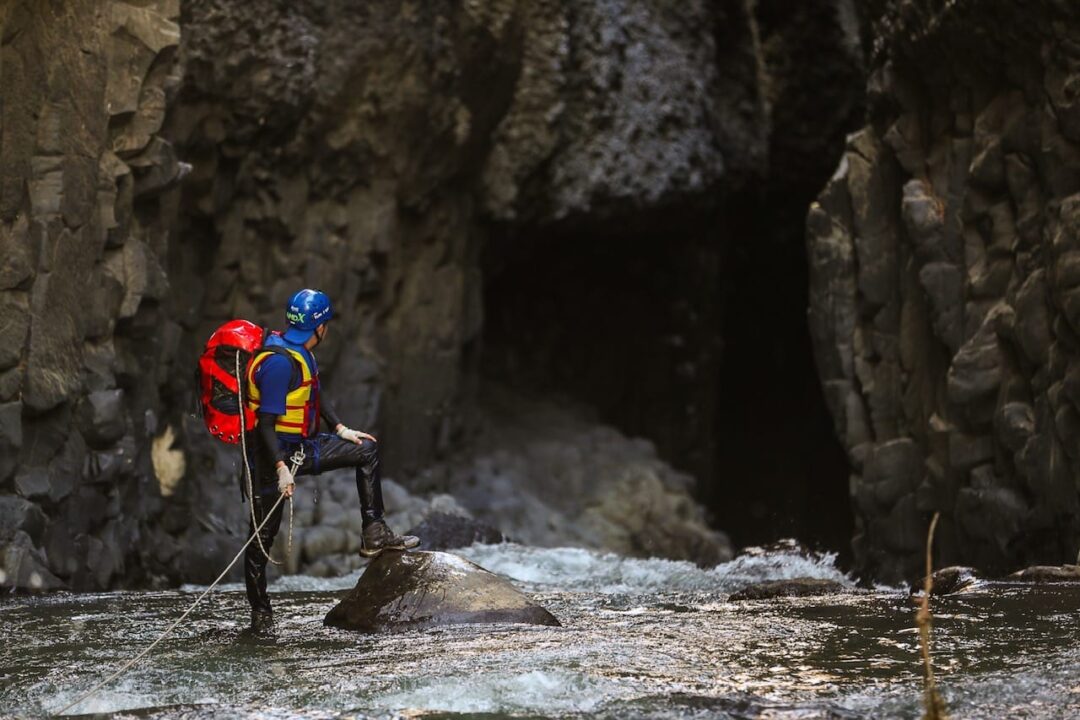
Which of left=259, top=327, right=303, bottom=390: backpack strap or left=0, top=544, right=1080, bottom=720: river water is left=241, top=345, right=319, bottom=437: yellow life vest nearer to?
left=259, top=327, right=303, bottom=390: backpack strap

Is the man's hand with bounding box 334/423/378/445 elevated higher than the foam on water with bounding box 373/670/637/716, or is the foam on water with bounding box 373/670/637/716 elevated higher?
the man's hand with bounding box 334/423/378/445

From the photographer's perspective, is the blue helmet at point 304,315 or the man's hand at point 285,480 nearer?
the man's hand at point 285,480

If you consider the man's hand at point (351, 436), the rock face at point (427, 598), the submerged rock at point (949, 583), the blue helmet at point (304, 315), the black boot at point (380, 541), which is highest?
the blue helmet at point (304, 315)

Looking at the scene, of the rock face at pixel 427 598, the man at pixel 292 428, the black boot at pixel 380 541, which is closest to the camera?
the man at pixel 292 428

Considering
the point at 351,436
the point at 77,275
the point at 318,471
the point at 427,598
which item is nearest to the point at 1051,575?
the point at 427,598

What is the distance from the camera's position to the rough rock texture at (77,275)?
478 inches

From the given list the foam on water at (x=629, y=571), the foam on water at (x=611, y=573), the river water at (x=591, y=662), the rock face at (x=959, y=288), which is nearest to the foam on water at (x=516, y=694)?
the river water at (x=591, y=662)

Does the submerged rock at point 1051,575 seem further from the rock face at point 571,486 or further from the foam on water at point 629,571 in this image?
the rock face at point 571,486

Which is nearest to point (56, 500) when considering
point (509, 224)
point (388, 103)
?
point (388, 103)

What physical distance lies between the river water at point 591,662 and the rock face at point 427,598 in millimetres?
171

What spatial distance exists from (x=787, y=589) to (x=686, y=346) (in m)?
17.7

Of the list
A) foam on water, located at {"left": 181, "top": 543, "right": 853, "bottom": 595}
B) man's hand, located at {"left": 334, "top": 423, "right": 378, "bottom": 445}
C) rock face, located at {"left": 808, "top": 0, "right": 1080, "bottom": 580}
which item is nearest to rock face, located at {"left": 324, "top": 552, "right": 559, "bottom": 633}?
man's hand, located at {"left": 334, "top": 423, "right": 378, "bottom": 445}

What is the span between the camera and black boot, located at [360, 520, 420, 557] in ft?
29.7

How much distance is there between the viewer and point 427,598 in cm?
894
